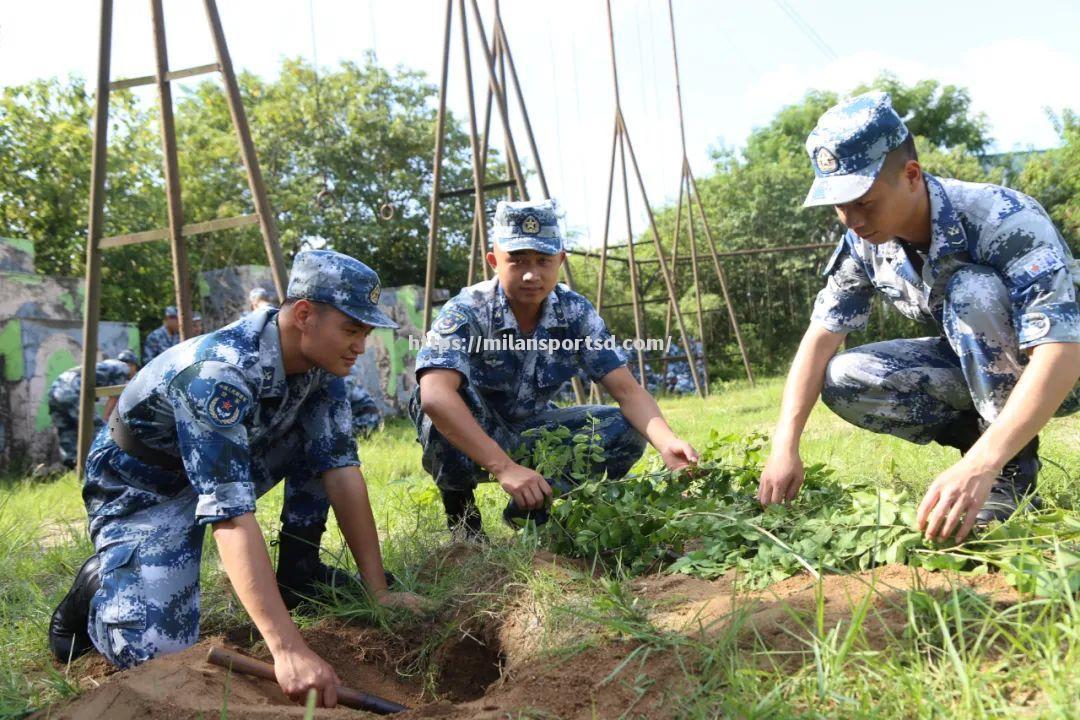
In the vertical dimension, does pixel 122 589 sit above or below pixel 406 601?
above

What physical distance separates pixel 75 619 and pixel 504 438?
1.60m

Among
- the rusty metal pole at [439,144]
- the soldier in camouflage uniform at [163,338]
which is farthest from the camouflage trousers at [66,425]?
the rusty metal pole at [439,144]

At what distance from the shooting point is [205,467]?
224 centimetres

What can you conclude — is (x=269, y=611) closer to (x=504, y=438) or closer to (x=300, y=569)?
(x=300, y=569)

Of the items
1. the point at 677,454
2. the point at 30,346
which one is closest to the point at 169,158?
the point at 677,454

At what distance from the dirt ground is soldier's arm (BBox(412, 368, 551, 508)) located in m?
0.44

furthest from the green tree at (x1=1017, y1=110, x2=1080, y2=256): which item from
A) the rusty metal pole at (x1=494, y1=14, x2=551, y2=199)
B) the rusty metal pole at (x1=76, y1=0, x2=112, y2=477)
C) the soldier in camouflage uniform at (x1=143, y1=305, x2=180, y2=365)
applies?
the rusty metal pole at (x1=76, y1=0, x2=112, y2=477)

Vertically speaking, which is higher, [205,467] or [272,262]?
[272,262]

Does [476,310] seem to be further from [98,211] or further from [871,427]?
[98,211]

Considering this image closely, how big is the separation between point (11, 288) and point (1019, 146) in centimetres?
2486

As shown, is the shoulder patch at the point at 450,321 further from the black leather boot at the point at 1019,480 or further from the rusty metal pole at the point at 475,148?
the rusty metal pole at the point at 475,148

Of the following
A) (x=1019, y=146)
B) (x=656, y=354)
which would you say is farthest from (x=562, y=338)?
(x=1019, y=146)

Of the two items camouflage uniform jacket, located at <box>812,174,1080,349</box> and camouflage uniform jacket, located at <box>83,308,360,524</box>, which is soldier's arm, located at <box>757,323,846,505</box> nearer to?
camouflage uniform jacket, located at <box>812,174,1080,349</box>

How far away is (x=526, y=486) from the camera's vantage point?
278cm
